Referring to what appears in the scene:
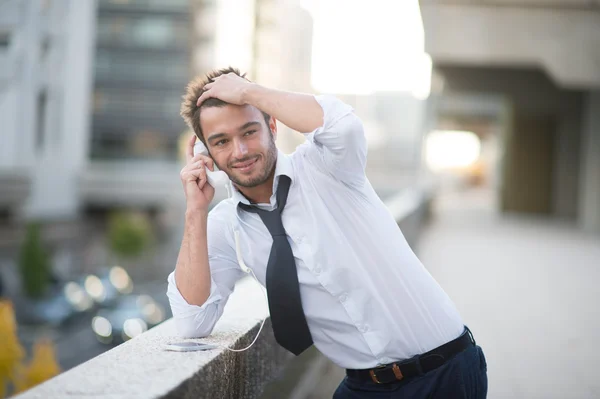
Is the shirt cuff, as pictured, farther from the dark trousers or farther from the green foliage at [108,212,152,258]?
the green foliage at [108,212,152,258]

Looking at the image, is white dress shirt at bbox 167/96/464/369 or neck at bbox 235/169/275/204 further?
neck at bbox 235/169/275/204

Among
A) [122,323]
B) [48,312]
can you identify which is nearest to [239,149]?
[122,323]

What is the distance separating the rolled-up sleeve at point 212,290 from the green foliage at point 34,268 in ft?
152

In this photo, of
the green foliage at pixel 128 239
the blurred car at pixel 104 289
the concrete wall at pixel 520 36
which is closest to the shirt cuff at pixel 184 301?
the concrete wall at pixel 520 36

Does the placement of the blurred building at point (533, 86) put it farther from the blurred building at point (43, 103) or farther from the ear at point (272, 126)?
the blurred building at point (43, 103)

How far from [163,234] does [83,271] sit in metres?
13.0

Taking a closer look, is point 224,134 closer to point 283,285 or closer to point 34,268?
point 283,285

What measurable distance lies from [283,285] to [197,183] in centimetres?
66

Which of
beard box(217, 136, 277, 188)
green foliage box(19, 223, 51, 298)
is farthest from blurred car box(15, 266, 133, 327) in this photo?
beard box(217, 136, 277, 188)

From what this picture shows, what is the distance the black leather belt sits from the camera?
2537 mm

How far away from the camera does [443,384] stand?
8.41ft

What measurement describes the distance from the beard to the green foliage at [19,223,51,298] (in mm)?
46720

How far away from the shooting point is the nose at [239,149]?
2.75 meters

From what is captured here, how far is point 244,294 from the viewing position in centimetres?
414
